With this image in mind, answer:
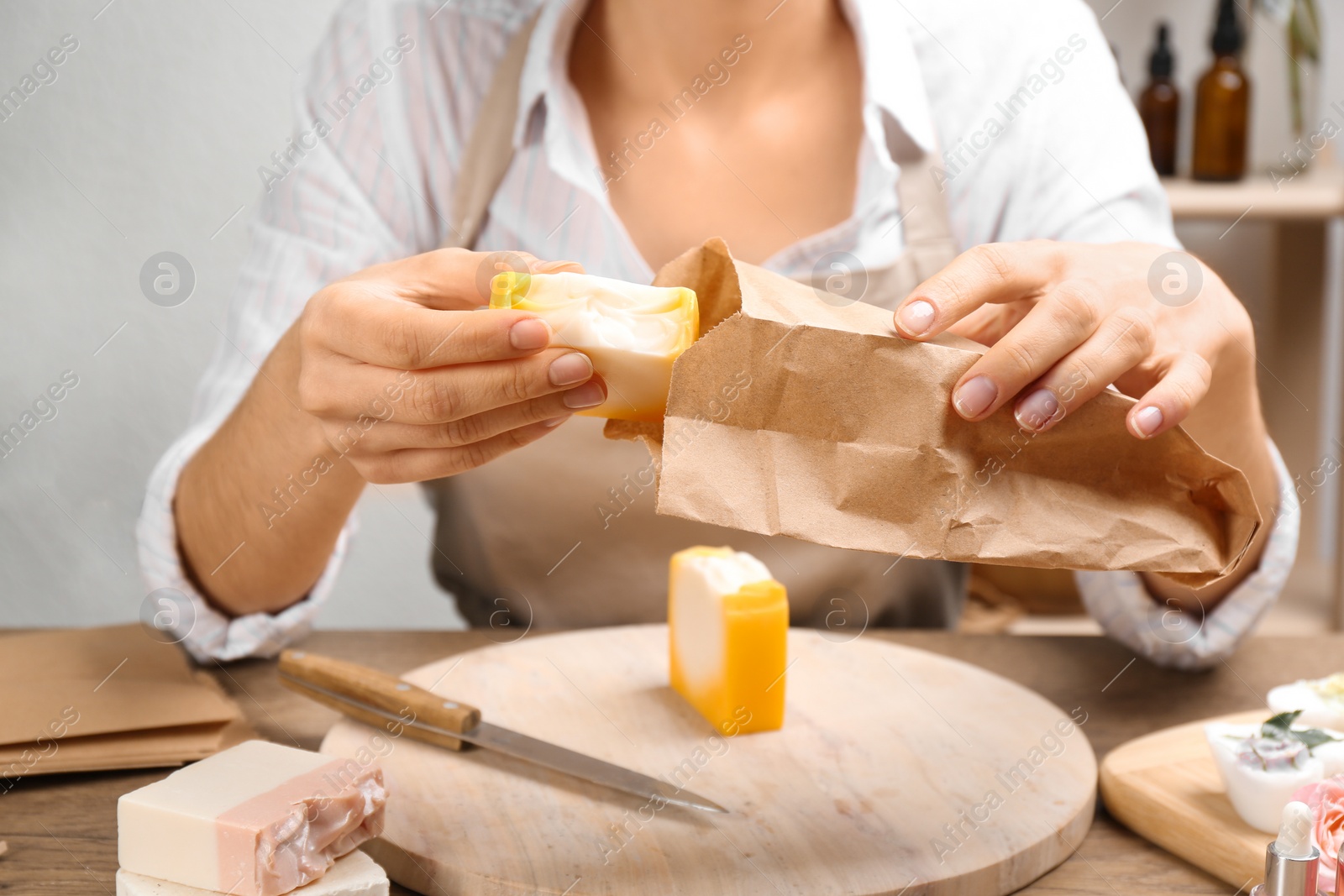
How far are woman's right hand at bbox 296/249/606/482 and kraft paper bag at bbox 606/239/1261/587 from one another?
0.09 meters

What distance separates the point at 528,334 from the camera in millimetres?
534

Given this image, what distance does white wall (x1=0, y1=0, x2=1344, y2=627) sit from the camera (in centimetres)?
117

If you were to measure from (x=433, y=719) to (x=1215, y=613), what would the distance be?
2.13ft

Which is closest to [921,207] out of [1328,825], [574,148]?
[574,148]

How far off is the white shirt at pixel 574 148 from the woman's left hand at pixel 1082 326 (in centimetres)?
27

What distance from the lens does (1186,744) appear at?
706 mm

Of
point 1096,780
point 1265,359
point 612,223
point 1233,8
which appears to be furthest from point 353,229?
point 1265,359

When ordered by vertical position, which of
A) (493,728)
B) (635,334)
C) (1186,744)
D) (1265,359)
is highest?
(635,334)

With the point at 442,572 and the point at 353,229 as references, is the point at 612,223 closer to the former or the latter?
the point at 353,229

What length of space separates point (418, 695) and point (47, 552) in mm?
903

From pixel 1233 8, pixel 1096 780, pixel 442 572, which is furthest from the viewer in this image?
pixel 1233 8

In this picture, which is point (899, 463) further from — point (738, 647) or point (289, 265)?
point (289, 265)

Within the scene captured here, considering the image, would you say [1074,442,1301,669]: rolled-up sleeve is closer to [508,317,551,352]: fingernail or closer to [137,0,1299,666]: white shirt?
[137,0,1299,666]: white shirt

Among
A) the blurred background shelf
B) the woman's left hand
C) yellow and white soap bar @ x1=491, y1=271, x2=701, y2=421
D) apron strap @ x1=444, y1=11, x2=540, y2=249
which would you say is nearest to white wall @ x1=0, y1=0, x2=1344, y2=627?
apron strap @ x1=444, y1=11, x2=540, y2=249
